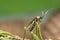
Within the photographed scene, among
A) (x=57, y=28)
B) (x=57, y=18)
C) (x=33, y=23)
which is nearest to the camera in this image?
(x=33, y=23)

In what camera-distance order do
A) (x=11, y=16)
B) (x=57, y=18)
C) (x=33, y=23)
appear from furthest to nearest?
(x=11, y=16)
(x=57, y=18)
(x=33, y=23)

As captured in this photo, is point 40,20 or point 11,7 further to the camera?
point 11,7

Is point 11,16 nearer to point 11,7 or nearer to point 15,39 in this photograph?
point 11,7

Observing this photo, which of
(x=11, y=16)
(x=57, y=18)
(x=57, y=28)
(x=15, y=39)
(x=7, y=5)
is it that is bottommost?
(x=15, y=39)

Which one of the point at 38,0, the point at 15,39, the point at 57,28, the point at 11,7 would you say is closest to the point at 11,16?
the point at 11,7
